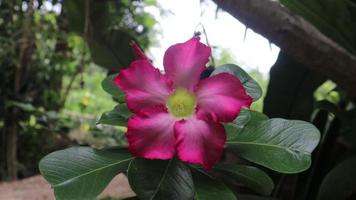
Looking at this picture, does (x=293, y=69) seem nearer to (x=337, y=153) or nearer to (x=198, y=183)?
(x=337, y=153)

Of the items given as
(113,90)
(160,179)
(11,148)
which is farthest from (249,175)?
(11,148)

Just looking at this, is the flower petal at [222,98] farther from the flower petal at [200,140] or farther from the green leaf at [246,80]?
the green leaf at [246,80]

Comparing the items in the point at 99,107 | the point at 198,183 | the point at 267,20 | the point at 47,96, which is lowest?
the point at 99,107

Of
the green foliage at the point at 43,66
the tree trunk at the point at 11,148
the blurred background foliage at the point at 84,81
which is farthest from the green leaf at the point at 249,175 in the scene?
the tree trunk at the point at 11,148

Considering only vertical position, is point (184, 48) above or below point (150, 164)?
above

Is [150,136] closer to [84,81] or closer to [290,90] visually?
A: [290,90]

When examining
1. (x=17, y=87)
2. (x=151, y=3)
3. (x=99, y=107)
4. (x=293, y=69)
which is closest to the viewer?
(x=293, y=69)

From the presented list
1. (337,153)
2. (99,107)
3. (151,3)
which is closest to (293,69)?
(337,153)
